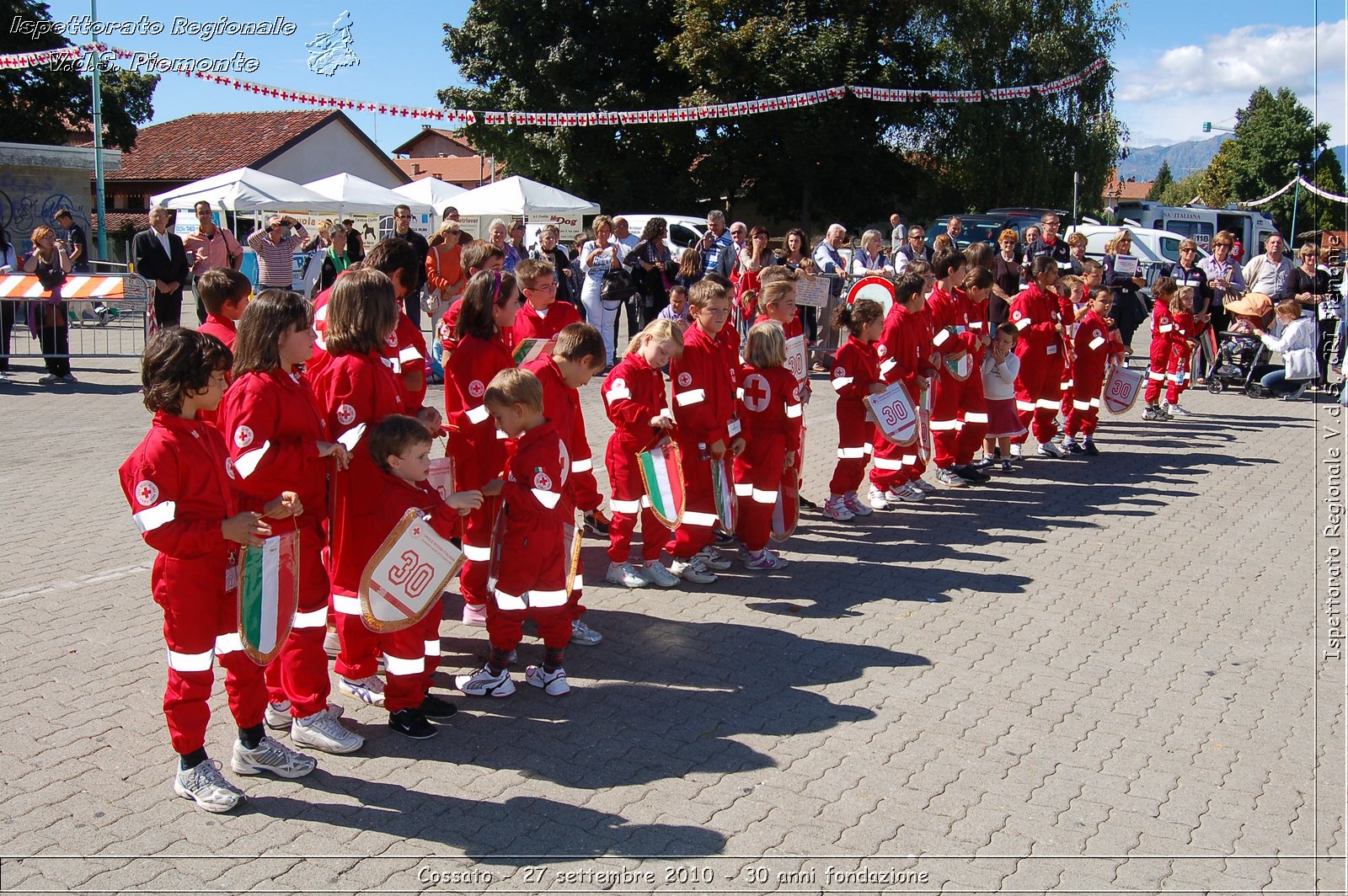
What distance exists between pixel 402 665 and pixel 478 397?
1.63m

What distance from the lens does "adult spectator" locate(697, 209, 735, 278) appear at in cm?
1513

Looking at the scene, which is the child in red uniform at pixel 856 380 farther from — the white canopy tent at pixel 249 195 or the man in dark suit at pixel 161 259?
the white canopy tent at pixel 249 195

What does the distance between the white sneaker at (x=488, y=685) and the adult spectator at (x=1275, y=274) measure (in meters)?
14.6

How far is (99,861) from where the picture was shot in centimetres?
370

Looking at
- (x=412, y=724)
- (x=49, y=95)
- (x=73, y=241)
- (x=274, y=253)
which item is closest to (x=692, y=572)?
(x=412, y=724)

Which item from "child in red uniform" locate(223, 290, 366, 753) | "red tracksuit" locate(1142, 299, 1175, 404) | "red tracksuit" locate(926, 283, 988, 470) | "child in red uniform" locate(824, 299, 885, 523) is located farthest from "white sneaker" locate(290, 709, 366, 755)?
"red tracksuit" locate(1142, 299, 1175, 404)

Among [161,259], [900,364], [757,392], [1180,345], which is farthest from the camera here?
[1180,345]

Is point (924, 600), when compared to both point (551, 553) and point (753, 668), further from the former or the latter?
point (551, 553)

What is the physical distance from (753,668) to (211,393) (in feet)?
9.63

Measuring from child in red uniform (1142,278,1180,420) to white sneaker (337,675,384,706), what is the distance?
1057 centimetres

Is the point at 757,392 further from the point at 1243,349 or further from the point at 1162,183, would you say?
the point at 1162,183

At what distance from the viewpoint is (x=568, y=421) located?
5793 millimetres

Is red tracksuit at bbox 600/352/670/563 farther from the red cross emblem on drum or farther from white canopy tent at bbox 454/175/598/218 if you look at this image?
white canopy tent at bbox 454/175/598/218

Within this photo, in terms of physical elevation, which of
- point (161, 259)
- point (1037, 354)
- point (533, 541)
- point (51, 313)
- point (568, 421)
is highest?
point (161, 259)
